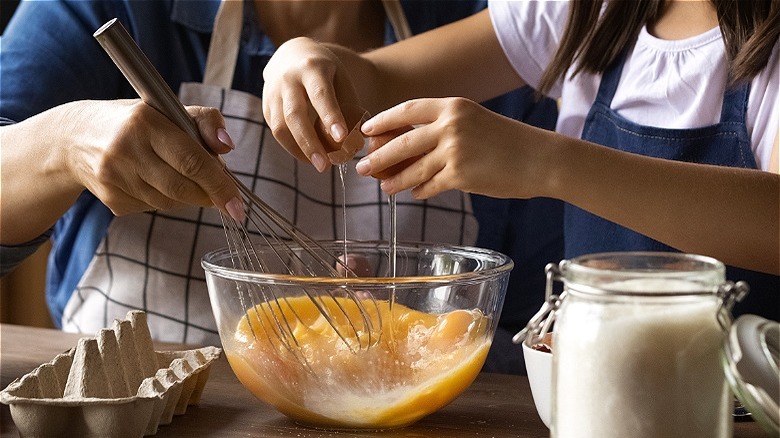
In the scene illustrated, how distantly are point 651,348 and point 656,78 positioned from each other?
0.63m

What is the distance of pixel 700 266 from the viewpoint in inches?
20.6

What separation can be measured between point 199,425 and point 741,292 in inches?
17.8

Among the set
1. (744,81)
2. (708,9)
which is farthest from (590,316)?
(708,9)

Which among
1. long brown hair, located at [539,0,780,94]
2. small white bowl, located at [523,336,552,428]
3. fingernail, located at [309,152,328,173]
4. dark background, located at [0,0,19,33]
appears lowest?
small white bowl, located at [523,336,552,428]

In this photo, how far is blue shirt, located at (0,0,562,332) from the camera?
122 centimetres

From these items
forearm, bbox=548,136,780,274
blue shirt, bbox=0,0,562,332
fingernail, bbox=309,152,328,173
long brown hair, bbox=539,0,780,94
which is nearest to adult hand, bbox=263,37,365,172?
fingernail, bbox=309,152,328,173

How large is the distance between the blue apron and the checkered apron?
37 cm

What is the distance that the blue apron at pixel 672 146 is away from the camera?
0.98 m

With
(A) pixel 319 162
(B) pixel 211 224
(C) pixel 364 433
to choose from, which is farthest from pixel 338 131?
(B) pixel 211 224

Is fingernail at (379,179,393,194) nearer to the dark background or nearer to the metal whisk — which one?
the metal whisk

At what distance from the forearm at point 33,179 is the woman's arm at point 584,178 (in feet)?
1.31

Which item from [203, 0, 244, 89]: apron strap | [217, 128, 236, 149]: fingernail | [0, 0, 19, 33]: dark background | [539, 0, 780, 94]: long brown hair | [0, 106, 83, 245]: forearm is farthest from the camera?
[0, 0, 19, 33]: dark background

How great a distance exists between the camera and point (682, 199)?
0.81 meters

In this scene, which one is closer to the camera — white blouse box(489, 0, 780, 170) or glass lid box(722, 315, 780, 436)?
glass lid box(722, 315, 780, 436)
